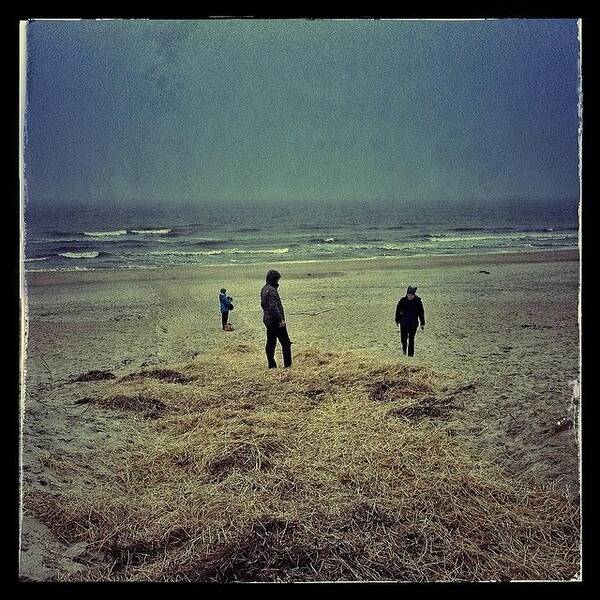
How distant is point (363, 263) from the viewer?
6195 mm

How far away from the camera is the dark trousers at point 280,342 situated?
6.14 meters

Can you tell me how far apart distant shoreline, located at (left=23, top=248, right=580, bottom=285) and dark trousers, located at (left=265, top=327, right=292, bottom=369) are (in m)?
0.59

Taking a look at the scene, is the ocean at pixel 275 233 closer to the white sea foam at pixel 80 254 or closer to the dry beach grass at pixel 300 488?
the white sea foam at pixel 80 254

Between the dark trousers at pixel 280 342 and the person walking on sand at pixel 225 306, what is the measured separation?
0.39 m

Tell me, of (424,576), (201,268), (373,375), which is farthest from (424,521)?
(201,268)

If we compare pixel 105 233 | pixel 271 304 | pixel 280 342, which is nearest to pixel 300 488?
pixel 280 342

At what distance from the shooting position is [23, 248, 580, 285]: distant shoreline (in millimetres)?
5610

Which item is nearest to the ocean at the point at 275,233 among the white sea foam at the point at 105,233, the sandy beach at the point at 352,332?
the white sea foam at the point at 105,233

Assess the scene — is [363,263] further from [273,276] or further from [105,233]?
[105,233]

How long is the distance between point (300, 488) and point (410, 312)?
1.85 metres

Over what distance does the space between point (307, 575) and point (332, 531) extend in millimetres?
344

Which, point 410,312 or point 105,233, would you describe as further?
point 410,312

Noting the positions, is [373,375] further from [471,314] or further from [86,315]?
[86,315]

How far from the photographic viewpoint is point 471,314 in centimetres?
610
